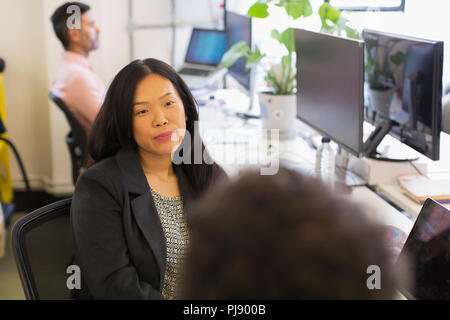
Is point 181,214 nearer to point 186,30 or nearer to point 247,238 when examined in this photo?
point 247,238

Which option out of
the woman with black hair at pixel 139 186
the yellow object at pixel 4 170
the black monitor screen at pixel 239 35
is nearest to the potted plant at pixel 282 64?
the black monitor screen at pixel 239 35

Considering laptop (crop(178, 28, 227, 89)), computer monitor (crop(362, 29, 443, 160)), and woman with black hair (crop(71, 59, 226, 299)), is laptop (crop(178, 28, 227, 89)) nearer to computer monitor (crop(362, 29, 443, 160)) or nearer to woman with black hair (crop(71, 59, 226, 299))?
computer monitor (crop(362, 29, 443, 160))

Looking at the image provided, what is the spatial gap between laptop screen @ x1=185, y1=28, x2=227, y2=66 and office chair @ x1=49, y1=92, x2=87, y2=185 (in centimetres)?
116

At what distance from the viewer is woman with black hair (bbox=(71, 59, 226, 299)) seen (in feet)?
4.20

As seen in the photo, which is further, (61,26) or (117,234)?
(61,26)

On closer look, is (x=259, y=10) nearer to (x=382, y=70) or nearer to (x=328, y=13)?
(x=328, y=13)

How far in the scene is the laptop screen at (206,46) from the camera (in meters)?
3.45

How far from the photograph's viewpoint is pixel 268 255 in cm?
41

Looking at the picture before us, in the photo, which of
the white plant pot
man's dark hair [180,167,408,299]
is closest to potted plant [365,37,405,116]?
the white plant pot

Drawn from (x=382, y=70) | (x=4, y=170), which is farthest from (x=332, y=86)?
(x=4, y=170)

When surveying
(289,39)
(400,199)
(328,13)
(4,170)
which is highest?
(328,13)

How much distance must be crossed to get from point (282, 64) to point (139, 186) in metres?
1.43

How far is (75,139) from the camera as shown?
257cm
